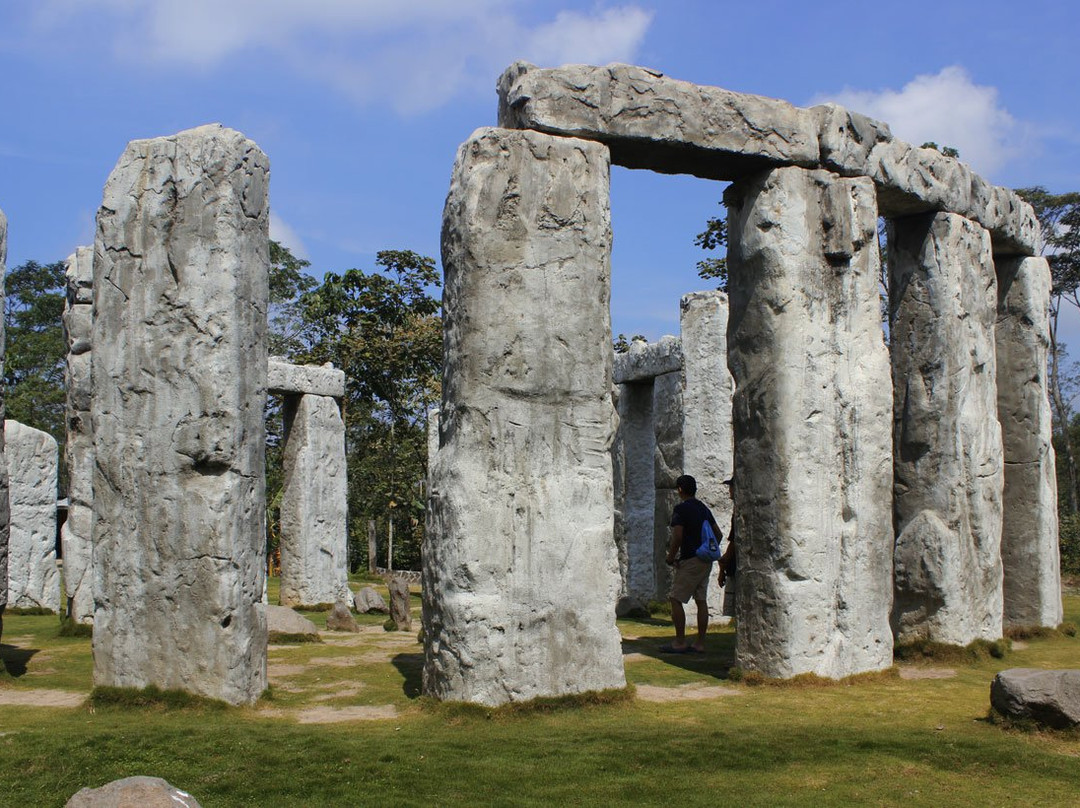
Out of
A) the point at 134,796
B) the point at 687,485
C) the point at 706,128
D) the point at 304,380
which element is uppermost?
the point at 706,128

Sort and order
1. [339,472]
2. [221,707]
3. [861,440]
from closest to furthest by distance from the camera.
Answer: [221,707] → [861,440] → [339,472]

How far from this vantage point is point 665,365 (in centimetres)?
1397

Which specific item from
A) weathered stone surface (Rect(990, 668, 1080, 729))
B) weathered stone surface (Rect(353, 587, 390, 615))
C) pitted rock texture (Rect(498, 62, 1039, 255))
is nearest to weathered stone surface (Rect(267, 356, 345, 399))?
weathered stone surface (Rect(353, 587, 390, 615))

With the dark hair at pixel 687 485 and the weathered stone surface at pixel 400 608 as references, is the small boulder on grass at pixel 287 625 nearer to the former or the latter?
the weathered stone surface at pixel 400 608

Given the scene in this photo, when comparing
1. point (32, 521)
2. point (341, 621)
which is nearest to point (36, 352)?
point (32, 521)

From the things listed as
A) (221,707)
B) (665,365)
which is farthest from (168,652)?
(665,365)

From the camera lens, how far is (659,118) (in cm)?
791

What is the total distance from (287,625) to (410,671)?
8.25ft

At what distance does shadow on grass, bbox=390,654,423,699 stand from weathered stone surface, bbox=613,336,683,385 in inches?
211

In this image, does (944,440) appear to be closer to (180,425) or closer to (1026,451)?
(1026,451)

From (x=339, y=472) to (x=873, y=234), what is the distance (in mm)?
8701

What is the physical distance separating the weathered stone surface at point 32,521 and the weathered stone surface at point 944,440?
10249mm

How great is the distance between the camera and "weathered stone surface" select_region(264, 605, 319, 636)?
1047cm

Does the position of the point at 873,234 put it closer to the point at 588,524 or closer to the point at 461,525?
the point at 588,524
